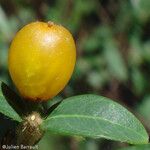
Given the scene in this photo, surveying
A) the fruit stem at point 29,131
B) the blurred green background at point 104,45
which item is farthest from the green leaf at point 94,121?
the blurred green background at point 104,45

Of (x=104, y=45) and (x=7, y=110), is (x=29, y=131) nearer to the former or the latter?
(x=7, y=110)

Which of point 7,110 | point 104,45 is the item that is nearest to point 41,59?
point 7,110

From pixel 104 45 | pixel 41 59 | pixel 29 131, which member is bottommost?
pixel 104 45

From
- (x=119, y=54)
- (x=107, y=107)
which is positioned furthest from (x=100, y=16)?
(x=107, y=107)

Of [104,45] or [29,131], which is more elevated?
[29,131]

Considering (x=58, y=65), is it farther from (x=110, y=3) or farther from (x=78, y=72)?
(x=110, y=3)

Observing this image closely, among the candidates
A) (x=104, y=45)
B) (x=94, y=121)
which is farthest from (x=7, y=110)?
(x=104, y=45)

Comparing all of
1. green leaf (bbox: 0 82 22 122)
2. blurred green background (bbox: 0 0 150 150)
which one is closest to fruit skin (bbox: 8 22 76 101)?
green leaf (bbox: 0 82 22 122)

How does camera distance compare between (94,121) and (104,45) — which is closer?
(94,121)
